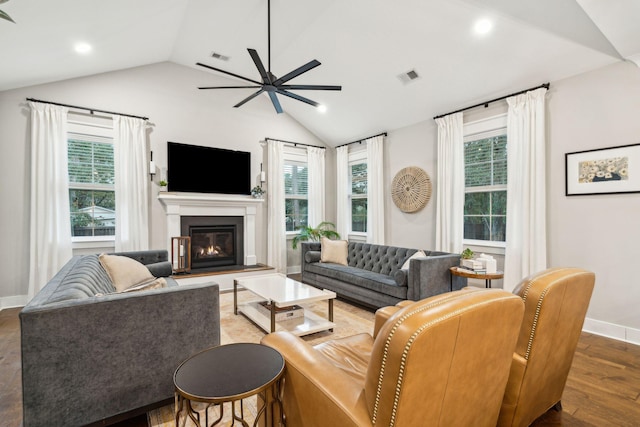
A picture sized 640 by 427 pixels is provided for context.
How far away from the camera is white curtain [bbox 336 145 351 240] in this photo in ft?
21.4

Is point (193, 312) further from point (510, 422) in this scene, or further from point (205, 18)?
point (205, 18)

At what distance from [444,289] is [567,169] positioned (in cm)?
189

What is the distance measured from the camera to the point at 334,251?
4.97 meters

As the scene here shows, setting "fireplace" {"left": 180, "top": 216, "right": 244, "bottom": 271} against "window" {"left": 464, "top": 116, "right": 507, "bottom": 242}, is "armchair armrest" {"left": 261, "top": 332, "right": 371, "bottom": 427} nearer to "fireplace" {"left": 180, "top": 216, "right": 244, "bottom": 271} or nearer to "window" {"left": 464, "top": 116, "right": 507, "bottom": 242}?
"window" {"left": 464, "top": 116, "right": 507, "bottom": 242}

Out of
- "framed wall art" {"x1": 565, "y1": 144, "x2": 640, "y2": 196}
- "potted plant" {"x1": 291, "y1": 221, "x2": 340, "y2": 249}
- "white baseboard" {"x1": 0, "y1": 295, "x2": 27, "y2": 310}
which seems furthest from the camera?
"potted plant" {"x1": 291, "y1": 221, "x2": 340, "y2": 249}

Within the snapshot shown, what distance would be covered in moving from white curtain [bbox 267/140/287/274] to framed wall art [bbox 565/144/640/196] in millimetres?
4402

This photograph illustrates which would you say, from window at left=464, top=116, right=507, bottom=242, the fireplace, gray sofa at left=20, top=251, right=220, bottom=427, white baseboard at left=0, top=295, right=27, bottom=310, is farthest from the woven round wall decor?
white baseboard at left=0, top=295, right=27, bottom=310

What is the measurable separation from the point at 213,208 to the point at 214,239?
23.1 inches

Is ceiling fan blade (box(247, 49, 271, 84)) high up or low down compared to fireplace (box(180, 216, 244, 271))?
up

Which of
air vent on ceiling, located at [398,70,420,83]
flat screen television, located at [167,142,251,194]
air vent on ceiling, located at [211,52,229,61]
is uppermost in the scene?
air vent on ceiling, located at [211,52,229,61]

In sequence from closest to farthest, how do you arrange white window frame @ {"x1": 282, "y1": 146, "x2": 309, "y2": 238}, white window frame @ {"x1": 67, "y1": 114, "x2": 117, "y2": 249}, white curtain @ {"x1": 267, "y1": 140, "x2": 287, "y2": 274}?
white window frame @ {"x1": 67, "y1": 114, "x2": 117, "y2": 249}
white curtain @ {"x1": 267, "y1": 140, "x2": 287, "y2": 274}
white window frame @ {"x1": 282, "y1": 146, "x2": 309, "y2": 238}

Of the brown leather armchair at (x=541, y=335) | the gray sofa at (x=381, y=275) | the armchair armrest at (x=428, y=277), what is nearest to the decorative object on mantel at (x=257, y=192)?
the gray sofa at (x=381, y=275)

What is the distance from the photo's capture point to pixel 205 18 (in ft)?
13.0

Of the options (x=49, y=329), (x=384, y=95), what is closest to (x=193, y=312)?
(x=49, y=329)
